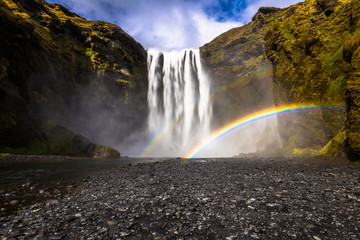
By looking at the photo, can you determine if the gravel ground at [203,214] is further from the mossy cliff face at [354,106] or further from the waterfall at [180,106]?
the waterfall at [180,106]

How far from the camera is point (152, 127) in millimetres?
71812

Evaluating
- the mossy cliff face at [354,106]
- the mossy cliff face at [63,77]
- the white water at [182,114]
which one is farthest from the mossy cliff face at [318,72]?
the mossy cliff face at [63,77]

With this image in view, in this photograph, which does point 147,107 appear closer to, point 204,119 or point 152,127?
point 152,127

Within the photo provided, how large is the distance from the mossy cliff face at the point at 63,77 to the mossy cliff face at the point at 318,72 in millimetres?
46754

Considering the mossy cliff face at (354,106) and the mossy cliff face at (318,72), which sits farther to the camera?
the mossy cliff face at (318,72)

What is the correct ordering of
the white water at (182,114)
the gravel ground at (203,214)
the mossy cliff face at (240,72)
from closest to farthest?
the gravel ground at (203,214), the mossy cliff face at (240,72), the white water at (182,114)

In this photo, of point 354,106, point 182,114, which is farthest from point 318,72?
point 182,114

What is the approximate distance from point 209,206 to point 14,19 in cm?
4956

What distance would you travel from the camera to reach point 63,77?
49.6 m

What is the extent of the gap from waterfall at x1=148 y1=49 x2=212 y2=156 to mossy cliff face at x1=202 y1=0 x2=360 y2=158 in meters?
38.7

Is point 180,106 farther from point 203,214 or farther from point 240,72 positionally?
point 203,214

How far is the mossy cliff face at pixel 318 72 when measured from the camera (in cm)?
1357

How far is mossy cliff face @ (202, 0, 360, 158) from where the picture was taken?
1357 centimetres

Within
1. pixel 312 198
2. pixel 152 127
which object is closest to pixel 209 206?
pixel 312 198
